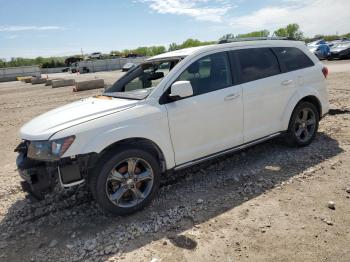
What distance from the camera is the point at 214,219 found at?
383 centimetres

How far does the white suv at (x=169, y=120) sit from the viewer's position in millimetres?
3730

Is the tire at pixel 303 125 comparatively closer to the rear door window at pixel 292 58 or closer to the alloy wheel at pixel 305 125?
the alloy wheel at pixel 305 125

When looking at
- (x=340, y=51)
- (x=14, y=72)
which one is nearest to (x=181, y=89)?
(x=340, y=51)

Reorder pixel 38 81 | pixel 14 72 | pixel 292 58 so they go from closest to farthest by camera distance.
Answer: pixel 292 58 < pixel 38 81 < pixel 14 72

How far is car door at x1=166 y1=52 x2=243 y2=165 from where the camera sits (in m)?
4.25

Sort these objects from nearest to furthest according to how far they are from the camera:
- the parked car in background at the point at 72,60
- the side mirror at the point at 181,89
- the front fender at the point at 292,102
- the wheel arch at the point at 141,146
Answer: the wheel arch at the point at 141,146, the side mirror at the point at 181,89, the front fender at the point at 292,102, the parked car in background at the point at 72,60

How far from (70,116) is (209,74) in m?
1.91

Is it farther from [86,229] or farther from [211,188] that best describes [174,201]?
[86,229]

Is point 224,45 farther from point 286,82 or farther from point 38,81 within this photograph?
point 38,81

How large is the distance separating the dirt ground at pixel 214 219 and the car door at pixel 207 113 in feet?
1.91

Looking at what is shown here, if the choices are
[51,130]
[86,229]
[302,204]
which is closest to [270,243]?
[302,204]

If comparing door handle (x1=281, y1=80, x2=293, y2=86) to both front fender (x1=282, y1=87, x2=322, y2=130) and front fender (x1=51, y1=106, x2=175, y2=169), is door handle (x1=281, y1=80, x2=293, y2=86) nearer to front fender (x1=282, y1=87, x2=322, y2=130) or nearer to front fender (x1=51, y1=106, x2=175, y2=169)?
front fender (x1=282, y1=87, x2=322, y2=130)

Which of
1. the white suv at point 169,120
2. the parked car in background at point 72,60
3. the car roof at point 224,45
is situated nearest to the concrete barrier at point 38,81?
the white suv at point 169,120

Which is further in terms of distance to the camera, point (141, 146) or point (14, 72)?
point (14, 72)
